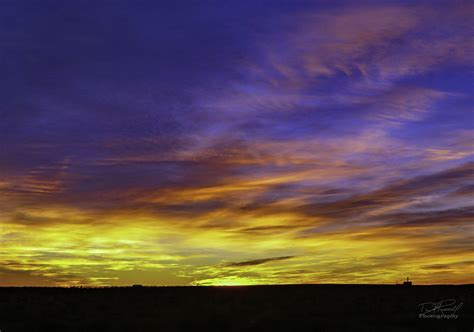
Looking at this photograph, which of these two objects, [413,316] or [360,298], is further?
[360,298]

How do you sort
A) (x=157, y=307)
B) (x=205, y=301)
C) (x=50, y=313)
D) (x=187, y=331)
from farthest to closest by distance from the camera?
(x=205, y=301)
(x=157, y=307)
(x=50, y=313)
(x=187, y=331)

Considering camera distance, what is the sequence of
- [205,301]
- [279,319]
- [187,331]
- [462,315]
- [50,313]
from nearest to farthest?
[187,331]
[279,319]
[462,315]
[50,313]
[205,301]

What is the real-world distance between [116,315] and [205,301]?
9.97 meters

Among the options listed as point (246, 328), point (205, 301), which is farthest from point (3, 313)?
point (246, 328)

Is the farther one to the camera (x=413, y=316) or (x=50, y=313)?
(x=50, y=313)

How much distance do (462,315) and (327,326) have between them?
33.8 ft

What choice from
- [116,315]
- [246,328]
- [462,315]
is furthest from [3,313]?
[462,315]

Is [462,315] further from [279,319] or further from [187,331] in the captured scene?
[187,331]

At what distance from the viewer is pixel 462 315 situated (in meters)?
34.4

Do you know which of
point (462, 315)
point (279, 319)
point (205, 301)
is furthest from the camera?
point (205, 301)

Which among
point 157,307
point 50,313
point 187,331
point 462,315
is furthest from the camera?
point 157,307

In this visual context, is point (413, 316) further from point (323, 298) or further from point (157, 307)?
point (157, 307)

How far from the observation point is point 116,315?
3625 centimetres

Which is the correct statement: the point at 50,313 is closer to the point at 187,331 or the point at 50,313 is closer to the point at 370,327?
the point at 187,331
